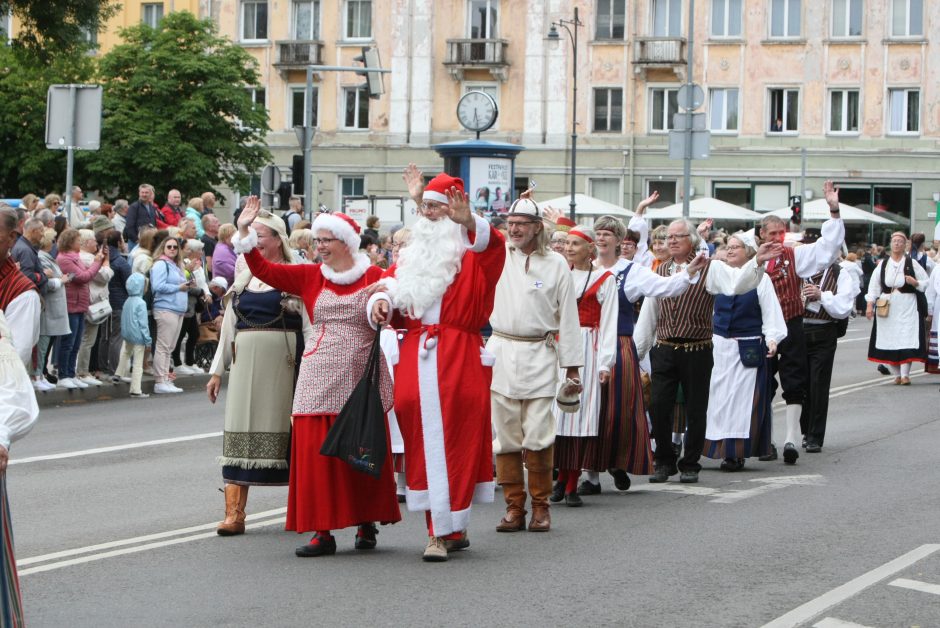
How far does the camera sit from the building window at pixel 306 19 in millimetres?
61844

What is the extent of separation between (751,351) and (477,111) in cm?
1769

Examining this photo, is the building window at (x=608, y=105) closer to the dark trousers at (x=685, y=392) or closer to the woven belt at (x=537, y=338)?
the dark trousers at (x=685, y=392)

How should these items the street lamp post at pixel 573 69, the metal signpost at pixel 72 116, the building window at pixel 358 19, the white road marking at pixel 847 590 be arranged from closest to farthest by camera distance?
the white road marking at pixel 847 590
the metal signpost at pixel 72 116
the street lamp post at pixel 573 69
the building window at pixel 358 19

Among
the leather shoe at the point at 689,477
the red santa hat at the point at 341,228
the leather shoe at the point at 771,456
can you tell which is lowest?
the leather shoe at the point at 689,477

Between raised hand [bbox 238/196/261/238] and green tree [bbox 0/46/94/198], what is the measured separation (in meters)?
48.9

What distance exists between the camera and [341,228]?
9383 millimetres

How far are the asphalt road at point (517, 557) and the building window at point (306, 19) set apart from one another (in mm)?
49305

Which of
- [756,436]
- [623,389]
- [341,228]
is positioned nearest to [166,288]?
[756,436]

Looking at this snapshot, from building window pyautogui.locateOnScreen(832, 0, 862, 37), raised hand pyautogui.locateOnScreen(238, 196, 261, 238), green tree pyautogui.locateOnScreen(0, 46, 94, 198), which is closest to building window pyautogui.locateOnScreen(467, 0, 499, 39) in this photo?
building window pyautogui.locateOnScreen(832, 0, 862, 37)

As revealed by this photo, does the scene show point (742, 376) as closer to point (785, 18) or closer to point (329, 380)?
point (329, 380)

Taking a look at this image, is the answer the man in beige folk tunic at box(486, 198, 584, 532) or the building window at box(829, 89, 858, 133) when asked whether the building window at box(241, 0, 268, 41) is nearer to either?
the building window at box(829, 89, 858, 133)

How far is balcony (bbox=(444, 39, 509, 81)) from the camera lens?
58719 millimetres

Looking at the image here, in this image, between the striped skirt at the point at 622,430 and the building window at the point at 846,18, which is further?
the building window at the point at 846,18

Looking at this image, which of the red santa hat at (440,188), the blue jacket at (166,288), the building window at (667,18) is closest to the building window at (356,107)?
the building window at (667,18)
